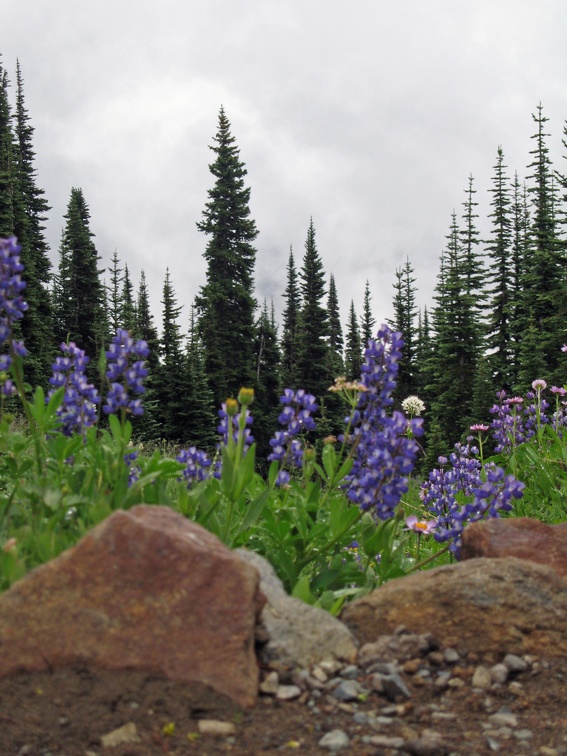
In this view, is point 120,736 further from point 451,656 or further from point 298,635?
point 451,656

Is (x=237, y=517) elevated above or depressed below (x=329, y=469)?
below

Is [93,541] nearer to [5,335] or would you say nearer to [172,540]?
[172,540]

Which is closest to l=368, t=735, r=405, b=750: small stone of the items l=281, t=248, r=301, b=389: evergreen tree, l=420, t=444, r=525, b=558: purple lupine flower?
l=420, t=444, r=525, b=558: purple lupine flower

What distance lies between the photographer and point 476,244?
46.1 meters

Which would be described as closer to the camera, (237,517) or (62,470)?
(62,470)

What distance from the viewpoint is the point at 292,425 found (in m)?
3.98

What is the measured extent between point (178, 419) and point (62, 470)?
34728 mm

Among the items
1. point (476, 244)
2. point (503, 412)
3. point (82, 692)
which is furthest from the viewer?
point (476, 244)

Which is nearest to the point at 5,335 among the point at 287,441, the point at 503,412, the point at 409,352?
the point at 287,441

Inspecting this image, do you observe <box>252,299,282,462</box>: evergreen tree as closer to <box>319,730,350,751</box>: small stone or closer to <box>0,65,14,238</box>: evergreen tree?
<box>0,65,14,238</box>: evergreen tree

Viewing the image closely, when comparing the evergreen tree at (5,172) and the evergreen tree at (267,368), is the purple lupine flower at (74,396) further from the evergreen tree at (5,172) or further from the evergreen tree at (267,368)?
the evergreen tree at (267,368)

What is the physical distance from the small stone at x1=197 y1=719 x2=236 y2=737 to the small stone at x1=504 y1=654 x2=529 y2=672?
128 centimetres

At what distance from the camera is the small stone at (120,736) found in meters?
2.26

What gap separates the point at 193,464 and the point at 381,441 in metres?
1.23
